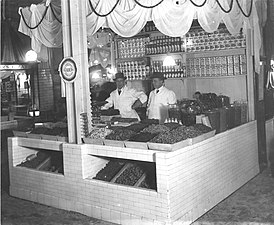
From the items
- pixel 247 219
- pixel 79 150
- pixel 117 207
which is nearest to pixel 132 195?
pixel 117 207

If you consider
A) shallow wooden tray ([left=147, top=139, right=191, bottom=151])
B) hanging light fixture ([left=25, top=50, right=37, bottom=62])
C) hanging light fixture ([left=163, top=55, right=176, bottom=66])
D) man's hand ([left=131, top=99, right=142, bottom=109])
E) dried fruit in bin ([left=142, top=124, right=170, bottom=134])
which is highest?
hanging light fixture ([left=25, top=50, right=37, bottom=62])

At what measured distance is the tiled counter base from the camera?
Answer: 4.81 meters

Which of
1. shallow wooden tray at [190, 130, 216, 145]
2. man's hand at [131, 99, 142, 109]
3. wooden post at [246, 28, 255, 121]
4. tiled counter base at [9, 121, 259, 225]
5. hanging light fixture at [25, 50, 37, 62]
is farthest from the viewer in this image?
hanging light fixture at [25, 50, 37, 62]

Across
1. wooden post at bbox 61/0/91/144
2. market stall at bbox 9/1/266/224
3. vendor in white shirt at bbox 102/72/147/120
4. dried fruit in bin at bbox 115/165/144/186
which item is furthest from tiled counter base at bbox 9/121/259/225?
vendor in white shirt at bbox 102/72/147/120

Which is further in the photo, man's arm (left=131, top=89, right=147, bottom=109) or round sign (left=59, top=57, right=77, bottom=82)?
man's arm (left=131, top=89, right=147, bottom=109)

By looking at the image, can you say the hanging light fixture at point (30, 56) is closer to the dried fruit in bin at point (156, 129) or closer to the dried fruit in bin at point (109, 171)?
the dried fruit in bin at point (109, 171)

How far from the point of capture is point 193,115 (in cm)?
608

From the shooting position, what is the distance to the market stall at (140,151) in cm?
496

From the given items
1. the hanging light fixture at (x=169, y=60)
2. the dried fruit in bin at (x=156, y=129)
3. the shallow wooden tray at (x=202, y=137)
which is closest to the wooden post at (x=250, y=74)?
the shallow wooden tray at (x=202, y=137)

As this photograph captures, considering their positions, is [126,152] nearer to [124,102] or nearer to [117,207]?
[117,207]

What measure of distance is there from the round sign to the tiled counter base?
944 millimetres

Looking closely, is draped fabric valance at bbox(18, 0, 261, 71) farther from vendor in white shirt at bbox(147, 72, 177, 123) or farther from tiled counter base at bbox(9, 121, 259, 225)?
vendor in white shirt at bbox(147, 72, 177, 123)

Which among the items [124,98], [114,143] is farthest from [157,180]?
[124,98]

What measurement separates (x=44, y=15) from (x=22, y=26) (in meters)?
0.69
